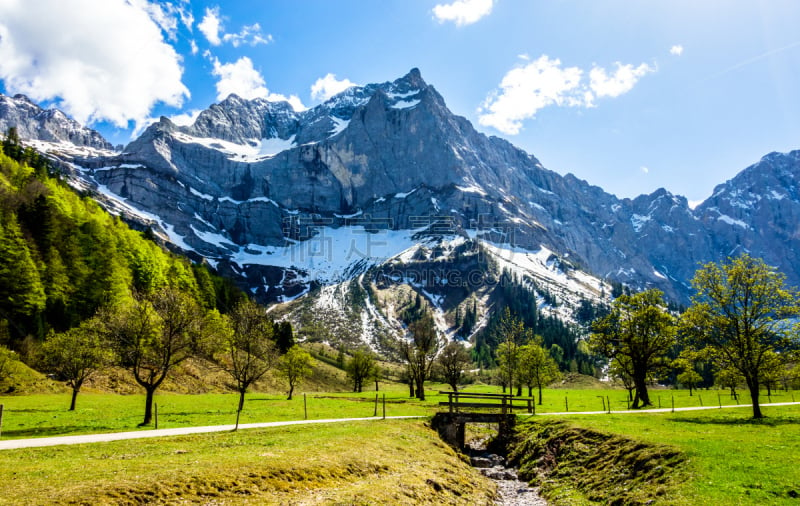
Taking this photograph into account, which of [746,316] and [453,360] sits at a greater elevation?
[746,316]

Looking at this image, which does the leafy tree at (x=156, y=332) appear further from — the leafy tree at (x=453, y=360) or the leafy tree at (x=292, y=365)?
the leafy tree at (x=453, y=360)

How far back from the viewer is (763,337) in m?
37.6

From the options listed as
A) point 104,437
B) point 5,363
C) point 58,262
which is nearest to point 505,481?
point 104,437

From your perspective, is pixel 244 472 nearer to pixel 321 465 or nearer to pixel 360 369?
pixel 321 465

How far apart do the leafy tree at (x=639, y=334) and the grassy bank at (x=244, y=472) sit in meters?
35.2

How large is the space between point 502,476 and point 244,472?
→ 842 inches

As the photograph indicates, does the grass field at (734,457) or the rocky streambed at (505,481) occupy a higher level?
the grass field at (734,457)

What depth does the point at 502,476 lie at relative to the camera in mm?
32281

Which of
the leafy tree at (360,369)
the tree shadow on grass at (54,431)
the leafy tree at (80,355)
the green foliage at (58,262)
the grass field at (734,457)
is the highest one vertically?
the green foliage at (58,262)

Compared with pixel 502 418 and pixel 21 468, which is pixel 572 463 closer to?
pixel 502 418

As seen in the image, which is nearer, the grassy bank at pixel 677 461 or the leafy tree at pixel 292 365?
the grassy bank at pixel 677 461

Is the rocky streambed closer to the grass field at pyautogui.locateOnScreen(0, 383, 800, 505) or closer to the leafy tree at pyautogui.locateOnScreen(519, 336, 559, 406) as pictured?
the grass field at pyautogui.locateOnScreen(0, 383, 800, 505)

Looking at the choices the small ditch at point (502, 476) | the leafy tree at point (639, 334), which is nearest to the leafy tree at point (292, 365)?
the small ditch at point (502, 476)

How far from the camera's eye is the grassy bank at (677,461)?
1702 cm
